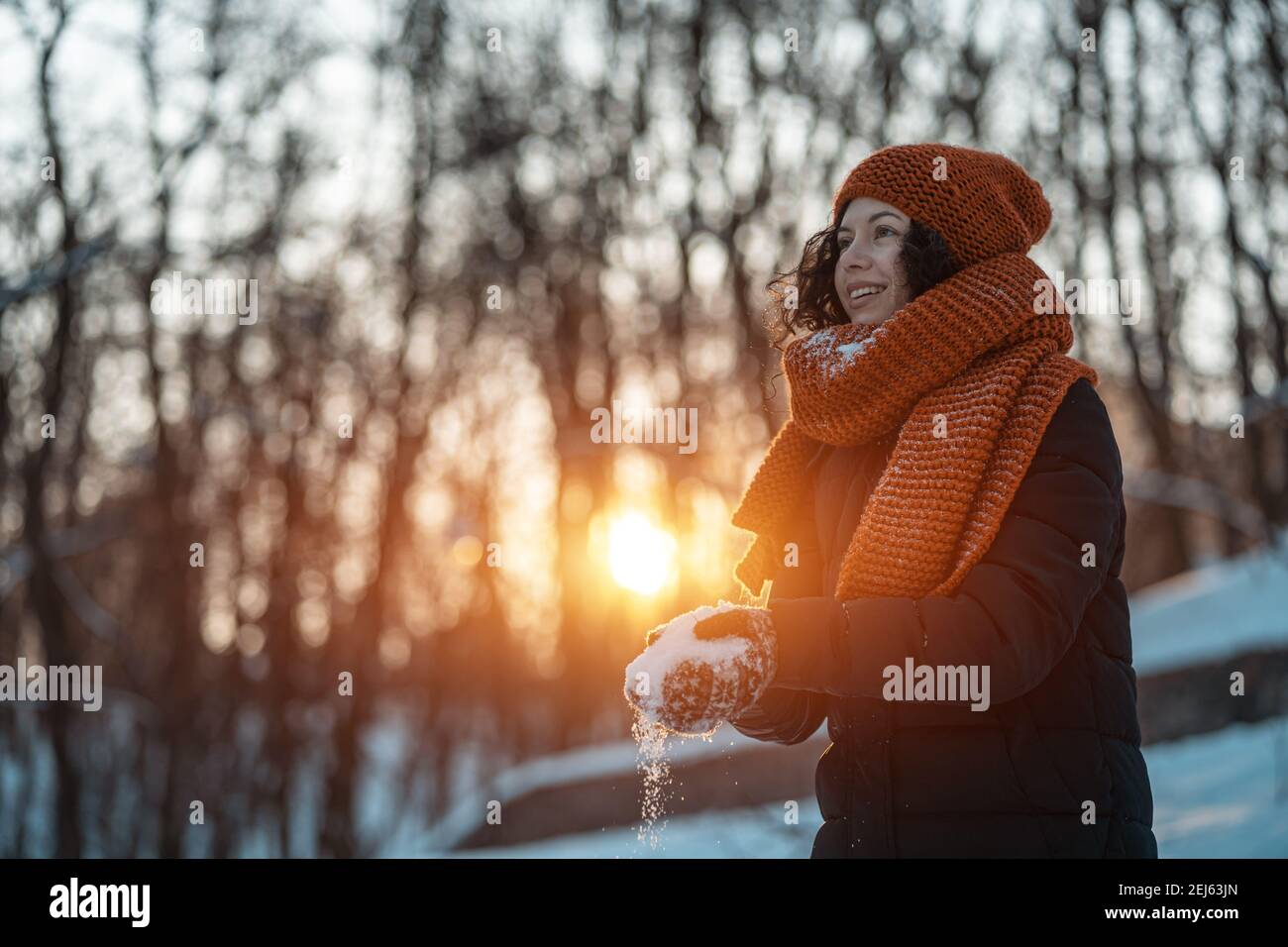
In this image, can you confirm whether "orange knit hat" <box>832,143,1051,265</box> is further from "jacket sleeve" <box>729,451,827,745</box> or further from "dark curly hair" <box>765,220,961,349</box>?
"jacket sleeve" <box>729,451,827,745</box>

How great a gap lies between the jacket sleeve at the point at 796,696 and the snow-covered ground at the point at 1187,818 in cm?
406

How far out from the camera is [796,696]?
6.79ft

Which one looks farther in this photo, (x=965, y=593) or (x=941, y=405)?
(x=941, y=405)

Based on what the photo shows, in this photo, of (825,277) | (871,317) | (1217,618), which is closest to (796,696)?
(871,317)

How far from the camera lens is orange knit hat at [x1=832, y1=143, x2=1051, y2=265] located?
6.65ft

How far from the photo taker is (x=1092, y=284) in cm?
1148

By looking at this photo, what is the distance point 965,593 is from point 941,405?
34 centimetres

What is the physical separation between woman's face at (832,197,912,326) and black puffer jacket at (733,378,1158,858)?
404 mm

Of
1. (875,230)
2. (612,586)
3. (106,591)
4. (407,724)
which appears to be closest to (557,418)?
(612,586)

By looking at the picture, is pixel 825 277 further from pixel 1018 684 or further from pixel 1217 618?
pixel 1217 618

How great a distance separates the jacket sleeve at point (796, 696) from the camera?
205 cm

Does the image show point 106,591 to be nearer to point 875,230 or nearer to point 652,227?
point 652,227

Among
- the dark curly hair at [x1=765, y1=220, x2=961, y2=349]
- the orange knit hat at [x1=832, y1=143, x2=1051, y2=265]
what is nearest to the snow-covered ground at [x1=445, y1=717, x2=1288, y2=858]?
the dark curly hair at [x1=765, y1=220, x2=961, y2=349]

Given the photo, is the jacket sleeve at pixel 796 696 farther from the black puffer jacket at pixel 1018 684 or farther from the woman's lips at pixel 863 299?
the woman's lips at pixel 863 299
